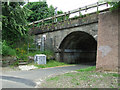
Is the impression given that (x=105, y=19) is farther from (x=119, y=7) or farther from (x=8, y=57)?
(x=8, y=57)

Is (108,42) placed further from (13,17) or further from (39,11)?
(39,11)

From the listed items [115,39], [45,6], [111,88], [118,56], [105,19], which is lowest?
[111,88]

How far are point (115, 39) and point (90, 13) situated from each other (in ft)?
17.3

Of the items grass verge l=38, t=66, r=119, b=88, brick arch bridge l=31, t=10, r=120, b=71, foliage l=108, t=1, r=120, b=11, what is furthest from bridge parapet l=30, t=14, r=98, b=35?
grass verge l=38, t=66, r=119, b=88

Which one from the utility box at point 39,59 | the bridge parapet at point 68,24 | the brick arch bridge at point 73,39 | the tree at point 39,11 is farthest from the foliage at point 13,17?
the tree at point 39,11

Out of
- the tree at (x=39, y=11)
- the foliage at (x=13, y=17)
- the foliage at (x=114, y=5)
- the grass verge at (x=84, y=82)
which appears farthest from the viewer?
the tree at (x=39, y=11)

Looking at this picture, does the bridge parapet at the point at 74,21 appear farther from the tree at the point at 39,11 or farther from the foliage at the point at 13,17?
the tree at the point at 39,11

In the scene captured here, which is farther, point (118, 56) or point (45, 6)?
point (45, 6)

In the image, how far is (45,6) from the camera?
28500mm

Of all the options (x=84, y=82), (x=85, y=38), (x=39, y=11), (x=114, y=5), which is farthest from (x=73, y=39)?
(x=39, y=11)

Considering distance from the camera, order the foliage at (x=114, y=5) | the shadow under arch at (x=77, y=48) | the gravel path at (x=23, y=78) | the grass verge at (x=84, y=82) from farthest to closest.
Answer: the shadow under arch at (x=77, y=48)
the foliage at (x=114, y=5)
the gravel path at (x=23, y=78)
the grass verge at (x=84, y=82)

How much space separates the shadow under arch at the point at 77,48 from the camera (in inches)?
561

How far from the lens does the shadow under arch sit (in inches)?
561

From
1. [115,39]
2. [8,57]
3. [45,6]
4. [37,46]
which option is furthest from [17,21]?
[45,6]
